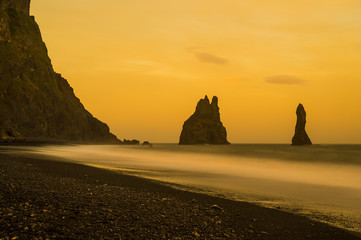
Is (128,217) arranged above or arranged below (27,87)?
below

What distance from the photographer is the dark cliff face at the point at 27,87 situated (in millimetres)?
100250

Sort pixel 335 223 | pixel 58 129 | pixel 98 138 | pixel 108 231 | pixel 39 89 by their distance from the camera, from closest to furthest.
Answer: pixel 108 231
pixel 335 223
pixel 39 89
pixel 58 129
pixel 98 138

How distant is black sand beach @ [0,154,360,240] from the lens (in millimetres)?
6835

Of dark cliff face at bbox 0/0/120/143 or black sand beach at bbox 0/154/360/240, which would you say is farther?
dark cliff face at bbox 0/0/120/143

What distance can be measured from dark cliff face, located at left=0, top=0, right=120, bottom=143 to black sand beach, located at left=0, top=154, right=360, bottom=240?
87095 mm

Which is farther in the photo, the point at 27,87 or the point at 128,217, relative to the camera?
the point at 27,87

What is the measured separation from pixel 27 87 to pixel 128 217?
11676 centimetres

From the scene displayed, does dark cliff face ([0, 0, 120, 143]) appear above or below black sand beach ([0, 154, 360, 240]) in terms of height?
above

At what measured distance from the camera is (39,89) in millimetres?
119938

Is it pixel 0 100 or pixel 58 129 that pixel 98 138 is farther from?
pixel 0 100

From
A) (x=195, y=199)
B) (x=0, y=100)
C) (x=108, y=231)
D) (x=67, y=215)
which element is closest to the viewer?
(x=108, y=231)

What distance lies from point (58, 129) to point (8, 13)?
4777 cm

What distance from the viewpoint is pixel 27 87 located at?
112 meters

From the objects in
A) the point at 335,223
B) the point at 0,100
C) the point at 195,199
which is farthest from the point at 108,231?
the point at 0,100
